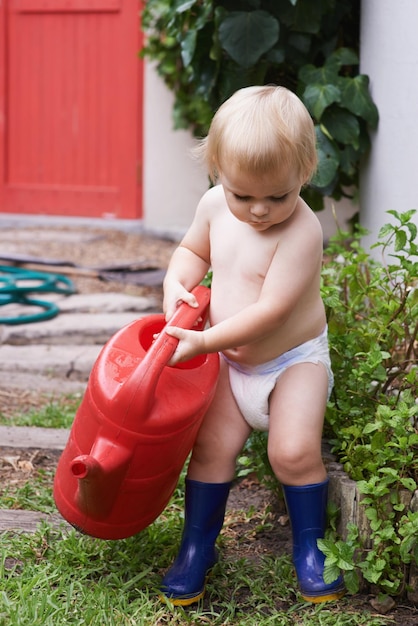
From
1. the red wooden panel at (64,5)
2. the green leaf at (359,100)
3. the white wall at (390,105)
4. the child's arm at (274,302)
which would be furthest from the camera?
the red wooden panel at (64,5)

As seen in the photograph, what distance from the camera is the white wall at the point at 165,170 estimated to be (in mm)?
6531

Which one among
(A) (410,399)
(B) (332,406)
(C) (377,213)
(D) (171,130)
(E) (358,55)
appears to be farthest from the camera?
(D) (171,130)

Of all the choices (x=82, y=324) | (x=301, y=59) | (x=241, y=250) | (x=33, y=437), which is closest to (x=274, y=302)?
(x=241, y=250)

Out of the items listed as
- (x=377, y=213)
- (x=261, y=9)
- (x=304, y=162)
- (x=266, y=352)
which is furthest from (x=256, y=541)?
(x=261, y=9)

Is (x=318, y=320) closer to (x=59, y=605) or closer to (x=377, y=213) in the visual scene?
(x=59, y=605)

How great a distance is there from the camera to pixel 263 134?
177 cm

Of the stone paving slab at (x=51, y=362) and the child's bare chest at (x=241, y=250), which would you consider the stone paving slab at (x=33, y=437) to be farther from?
Result: the child's bare chest at (x=241, y=250)

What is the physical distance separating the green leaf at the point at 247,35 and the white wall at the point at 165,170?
9.59 feet

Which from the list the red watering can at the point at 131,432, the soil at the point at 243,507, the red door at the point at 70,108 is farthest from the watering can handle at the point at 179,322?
the red door at the point at 70,108

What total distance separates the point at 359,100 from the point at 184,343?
1922mm

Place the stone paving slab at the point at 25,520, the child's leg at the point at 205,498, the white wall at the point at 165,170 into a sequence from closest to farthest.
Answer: the child's leg at the point at 205,498
the stone paving slab at the point at 25,520
the white wall at the point at 165,170

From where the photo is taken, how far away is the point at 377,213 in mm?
3383

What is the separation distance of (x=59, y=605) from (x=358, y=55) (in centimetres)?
277

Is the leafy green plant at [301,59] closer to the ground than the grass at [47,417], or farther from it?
farther from it
